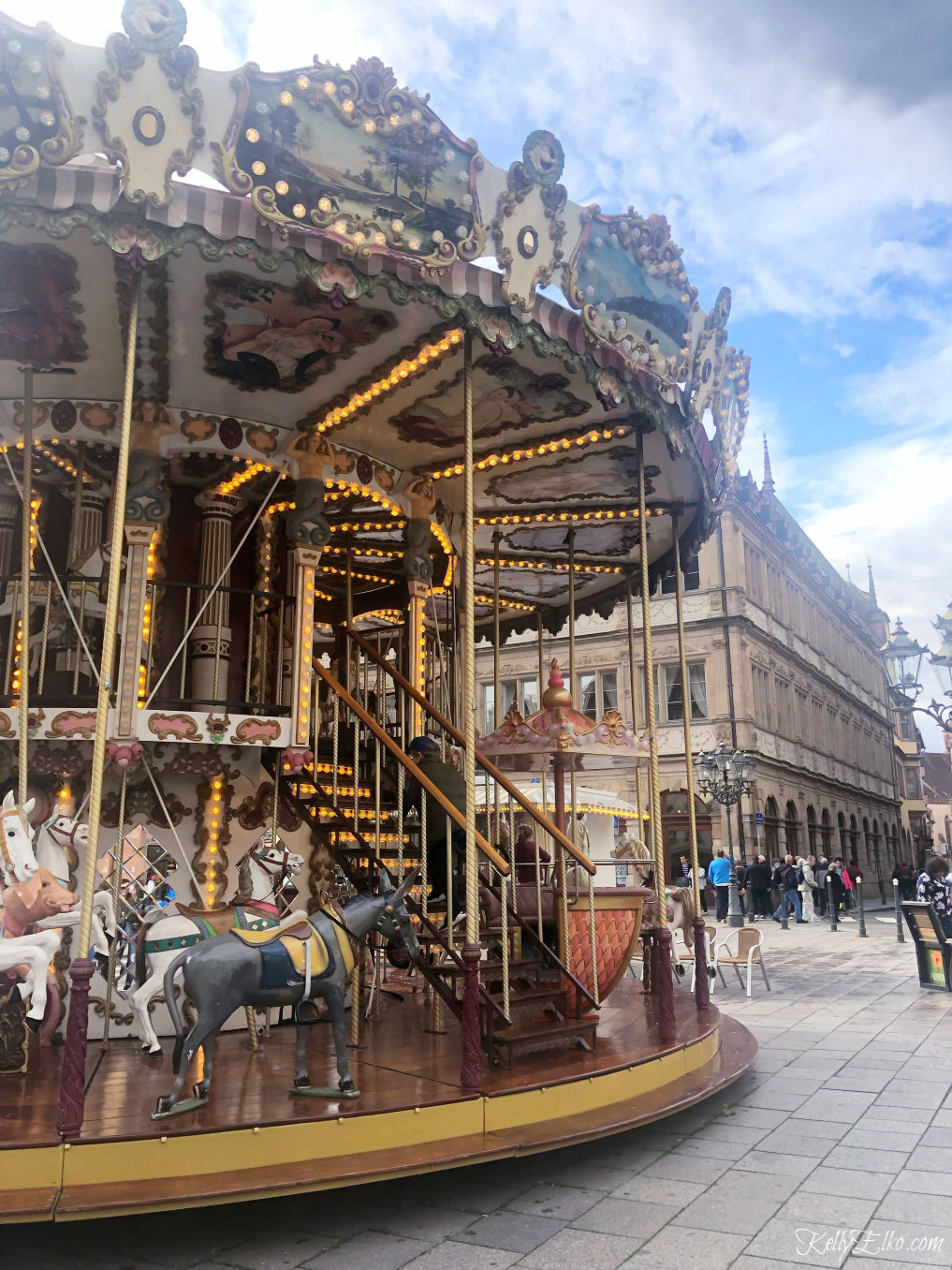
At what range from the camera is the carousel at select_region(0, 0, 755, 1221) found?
4949 millimetres

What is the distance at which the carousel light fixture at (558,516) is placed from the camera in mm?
10367

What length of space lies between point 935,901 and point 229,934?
12605 millimetres

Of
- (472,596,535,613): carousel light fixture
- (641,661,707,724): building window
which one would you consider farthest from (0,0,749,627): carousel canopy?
(641,661,707,724): building window

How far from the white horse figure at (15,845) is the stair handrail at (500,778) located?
2711 mm

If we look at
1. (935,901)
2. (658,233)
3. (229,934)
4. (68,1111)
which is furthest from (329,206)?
(935,901)

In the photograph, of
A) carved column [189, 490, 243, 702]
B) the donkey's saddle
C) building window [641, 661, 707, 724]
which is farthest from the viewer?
building window [641, 661, 707, 724]

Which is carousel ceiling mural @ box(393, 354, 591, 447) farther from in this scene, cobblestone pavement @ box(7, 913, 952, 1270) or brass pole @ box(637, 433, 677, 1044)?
cobblestone pavement @ box(7, 913, 952, 1270)

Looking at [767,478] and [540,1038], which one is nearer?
[540,1038]

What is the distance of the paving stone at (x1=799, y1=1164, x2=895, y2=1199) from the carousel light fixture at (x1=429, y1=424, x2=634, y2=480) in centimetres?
558

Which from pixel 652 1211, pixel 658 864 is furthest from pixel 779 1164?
pixel 658 864

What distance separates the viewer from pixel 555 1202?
16.5 ft

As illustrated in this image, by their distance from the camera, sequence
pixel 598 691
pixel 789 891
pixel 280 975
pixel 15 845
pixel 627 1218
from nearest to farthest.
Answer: pixel 627 1218, pixel 280 975, pixel 15 845, pixel 789 891, pixel 598 691

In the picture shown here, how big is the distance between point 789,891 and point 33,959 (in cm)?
2234

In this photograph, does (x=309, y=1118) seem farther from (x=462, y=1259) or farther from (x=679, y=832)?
(x=679, y=832)
